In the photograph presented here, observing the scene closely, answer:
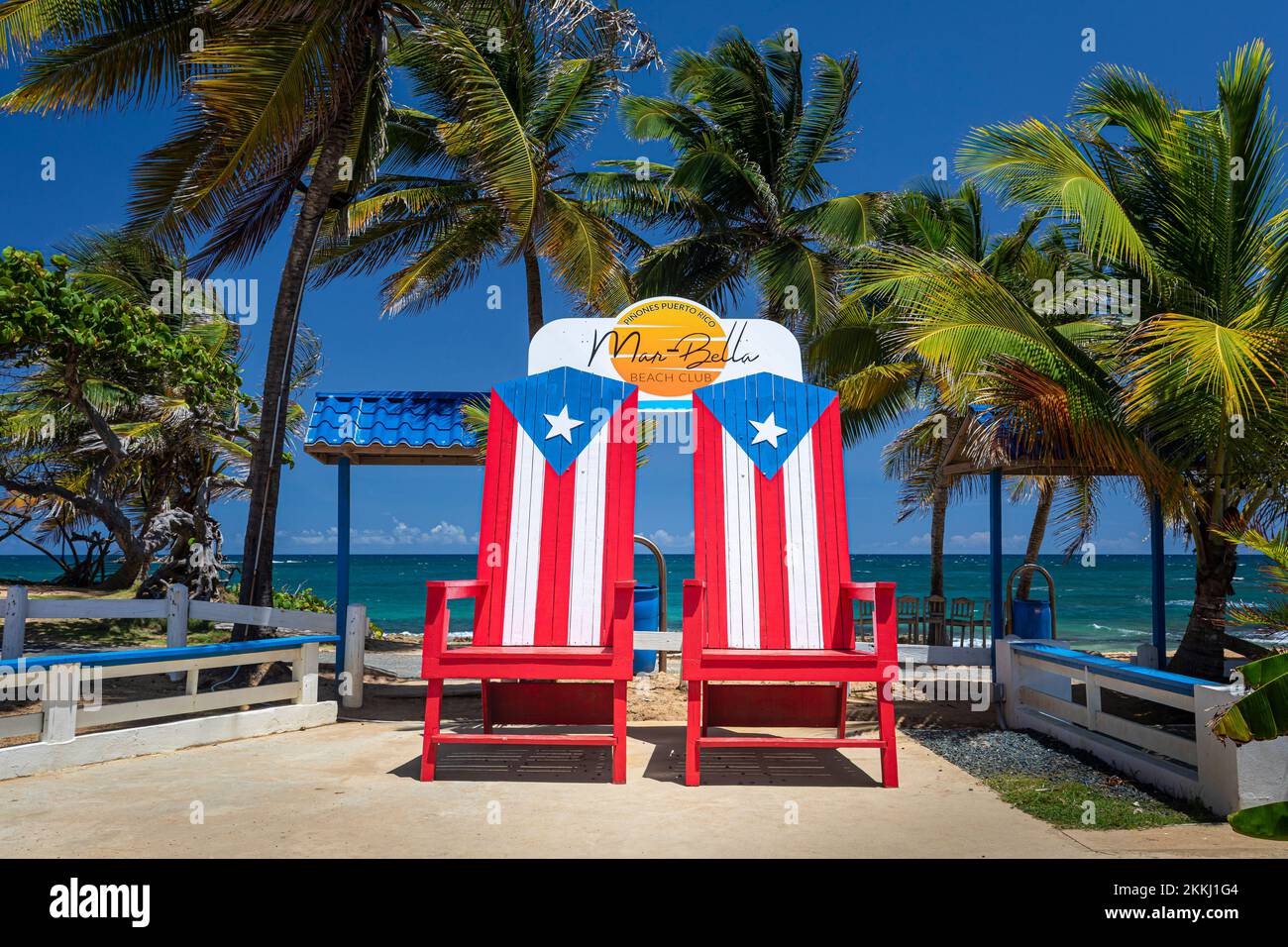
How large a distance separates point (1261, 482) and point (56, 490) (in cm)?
1414

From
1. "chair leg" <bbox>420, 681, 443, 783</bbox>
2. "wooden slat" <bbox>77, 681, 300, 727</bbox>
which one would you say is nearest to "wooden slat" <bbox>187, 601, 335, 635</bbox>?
"wooden slat" <bbox>77, 681, 300, 727</bbox>

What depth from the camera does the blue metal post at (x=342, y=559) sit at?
830cm

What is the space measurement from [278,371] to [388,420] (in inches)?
53.3

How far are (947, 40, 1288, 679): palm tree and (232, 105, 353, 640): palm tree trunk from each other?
594cm

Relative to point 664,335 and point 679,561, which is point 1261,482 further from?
point 679,561

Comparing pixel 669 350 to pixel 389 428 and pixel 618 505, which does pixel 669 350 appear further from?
pixel 389 428

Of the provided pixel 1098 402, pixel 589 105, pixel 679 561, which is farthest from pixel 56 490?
pixel 679 561

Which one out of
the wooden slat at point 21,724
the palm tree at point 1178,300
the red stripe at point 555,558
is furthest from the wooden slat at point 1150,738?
the wooden slat at point 21,724

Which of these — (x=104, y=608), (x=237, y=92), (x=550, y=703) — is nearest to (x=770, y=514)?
(x=550, y=703)

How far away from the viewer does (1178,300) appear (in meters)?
6.60

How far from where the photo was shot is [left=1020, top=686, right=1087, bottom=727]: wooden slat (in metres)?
6.03

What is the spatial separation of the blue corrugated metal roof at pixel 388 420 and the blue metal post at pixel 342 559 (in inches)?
20.0

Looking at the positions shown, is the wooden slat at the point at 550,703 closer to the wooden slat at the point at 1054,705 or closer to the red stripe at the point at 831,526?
the red stripe at the point at 831,526

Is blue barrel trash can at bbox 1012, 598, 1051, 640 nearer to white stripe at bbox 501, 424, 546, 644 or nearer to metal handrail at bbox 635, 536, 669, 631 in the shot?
metal handrail at bbox 635, 536, 669, 631
